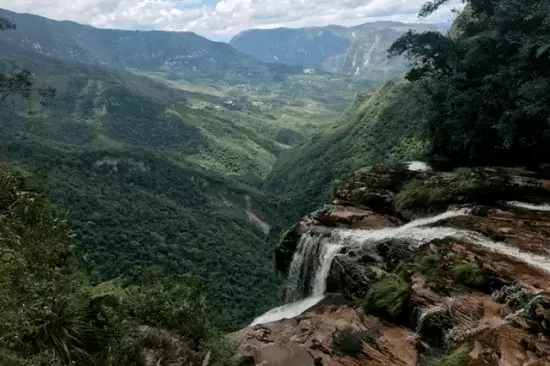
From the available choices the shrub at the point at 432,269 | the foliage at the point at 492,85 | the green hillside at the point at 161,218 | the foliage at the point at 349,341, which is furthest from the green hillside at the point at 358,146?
the foliage at the point at 349,341

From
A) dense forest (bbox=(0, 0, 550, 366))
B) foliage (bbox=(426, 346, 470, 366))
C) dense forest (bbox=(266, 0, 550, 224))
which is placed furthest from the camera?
dense forest (bbox=(266, 0, 550, 224))

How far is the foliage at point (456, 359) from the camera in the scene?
14.0 meters

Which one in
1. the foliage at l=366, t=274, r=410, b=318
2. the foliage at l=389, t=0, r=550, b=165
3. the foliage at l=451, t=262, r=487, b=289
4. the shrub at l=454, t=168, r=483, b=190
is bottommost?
the foliage at l=366, t=274, r=410, b=318

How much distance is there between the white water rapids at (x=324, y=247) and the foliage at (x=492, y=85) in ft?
31.6

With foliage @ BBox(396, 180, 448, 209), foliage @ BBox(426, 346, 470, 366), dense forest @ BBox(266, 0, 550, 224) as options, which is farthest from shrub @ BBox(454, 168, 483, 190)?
foliage @ BBox(426, 346, 470, 366)

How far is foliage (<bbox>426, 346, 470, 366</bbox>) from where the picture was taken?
1405 cm

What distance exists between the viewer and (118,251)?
8062 centimetres

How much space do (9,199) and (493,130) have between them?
3122 centimetres

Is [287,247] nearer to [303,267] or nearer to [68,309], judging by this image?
[303,267]

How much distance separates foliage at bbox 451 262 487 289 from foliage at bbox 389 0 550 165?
533 inches

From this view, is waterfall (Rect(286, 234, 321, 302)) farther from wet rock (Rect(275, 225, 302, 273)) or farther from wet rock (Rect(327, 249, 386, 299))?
wet rock (Rect(327, 249, 386, 299))

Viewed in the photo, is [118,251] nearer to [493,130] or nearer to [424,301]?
[493,130]

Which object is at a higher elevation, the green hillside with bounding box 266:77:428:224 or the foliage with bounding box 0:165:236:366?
the foliage with bounding box 0:165:236:366

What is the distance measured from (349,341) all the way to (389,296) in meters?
2.79
